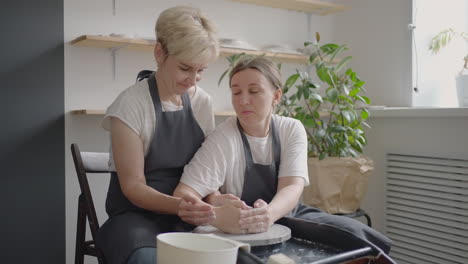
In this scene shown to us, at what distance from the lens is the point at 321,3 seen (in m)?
3.19

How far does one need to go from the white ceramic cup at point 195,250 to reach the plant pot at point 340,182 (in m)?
1.69

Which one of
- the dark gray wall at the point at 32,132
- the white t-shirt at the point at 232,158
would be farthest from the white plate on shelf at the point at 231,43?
the white t-shirt at the point at 232,158

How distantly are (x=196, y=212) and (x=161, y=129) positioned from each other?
1.19ft

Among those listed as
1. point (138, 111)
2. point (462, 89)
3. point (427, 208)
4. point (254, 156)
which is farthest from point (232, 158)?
point (462, 89)

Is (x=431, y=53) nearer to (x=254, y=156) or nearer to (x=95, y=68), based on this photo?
(x=254, y=156)

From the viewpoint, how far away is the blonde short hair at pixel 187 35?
1489 mm

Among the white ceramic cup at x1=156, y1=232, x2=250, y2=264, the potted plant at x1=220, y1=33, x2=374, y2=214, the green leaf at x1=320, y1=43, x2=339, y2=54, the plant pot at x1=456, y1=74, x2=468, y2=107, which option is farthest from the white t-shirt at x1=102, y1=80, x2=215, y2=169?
the plant pot at x1=456, y1=74, x2=468, y2=107

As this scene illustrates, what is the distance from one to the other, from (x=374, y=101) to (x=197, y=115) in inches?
75.9

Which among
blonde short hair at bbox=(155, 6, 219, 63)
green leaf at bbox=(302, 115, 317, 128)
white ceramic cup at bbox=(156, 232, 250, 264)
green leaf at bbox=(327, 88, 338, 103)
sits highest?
blonde short hair at bbox=(155, 6, 219, 63)

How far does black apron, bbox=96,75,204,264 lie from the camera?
1372 millimetres

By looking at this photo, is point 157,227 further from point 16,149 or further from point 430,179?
point 430,179

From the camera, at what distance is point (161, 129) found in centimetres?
154

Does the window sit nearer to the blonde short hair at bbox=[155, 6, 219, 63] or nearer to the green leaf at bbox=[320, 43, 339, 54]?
the green leaf at bbox=[320, 43, 339, 54]

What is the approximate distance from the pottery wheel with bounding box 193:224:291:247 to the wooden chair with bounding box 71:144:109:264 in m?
0.45
